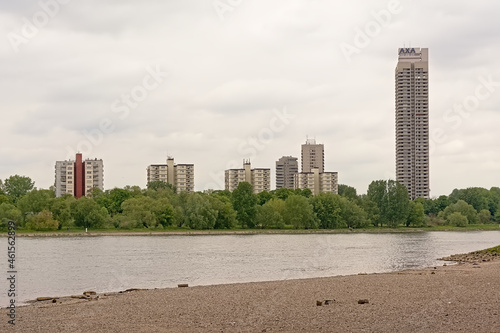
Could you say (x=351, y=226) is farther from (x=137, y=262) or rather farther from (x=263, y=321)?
(x=263, y=321)

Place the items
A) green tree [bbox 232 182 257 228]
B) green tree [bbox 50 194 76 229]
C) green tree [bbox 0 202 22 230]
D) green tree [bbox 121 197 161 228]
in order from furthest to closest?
green tree [bbox 232 182 257 228] < green tree [bbox 121 197 161 228] < green tree [bbox 50 194 76 229] < green tree [bbox 0 202 22 230]

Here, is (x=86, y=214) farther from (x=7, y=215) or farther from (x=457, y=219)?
(x=457, y=219)

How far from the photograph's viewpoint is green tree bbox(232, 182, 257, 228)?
143250mm

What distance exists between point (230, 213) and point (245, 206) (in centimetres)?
677

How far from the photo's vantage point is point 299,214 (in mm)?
144000

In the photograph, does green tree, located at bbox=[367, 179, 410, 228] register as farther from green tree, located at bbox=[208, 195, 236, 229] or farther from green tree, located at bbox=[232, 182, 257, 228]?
green tree, located at bbox=[208, 195, 236, 229]

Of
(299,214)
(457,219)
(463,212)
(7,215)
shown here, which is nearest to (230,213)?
(299,214)

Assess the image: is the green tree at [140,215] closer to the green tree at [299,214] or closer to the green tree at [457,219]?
the green tree at [299,214]

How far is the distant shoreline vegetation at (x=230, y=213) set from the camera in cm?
13012

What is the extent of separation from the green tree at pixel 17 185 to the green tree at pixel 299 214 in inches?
3483

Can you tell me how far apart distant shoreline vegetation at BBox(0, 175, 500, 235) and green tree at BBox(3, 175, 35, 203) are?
1361 inches

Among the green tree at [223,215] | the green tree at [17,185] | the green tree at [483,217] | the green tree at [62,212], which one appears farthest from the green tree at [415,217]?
the green tree at [17,185]

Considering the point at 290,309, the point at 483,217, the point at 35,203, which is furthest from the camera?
the point at 483,217

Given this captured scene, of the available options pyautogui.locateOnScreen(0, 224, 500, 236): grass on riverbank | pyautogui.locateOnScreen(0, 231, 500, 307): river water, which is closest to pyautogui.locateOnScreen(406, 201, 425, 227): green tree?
pyautogui.locateOnScreen(0, 224, 500, 236): grass on riverbank
